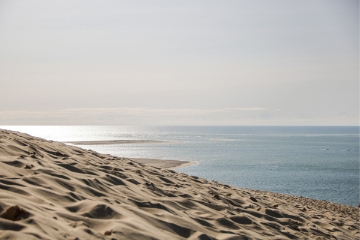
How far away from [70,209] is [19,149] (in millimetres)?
2834

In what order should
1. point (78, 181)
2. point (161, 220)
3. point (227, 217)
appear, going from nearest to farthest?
point (161, 220), point (78, 181), point (227, 217)

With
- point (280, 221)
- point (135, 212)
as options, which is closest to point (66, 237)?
point (135, 212)

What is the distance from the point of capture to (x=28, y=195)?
12.7 feet

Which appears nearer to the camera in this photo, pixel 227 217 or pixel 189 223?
pixel 189 223

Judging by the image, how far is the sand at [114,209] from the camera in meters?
3.33

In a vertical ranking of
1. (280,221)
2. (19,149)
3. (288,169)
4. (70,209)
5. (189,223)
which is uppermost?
(19,149)

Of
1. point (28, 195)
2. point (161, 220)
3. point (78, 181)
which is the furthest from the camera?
point (78, 181)

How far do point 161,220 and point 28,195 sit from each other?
145 cm

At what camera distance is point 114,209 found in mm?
4113

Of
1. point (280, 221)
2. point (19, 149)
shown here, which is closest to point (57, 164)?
point (19, 149)

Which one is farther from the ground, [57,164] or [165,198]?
[57,164]

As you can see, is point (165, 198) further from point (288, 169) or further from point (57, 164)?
point (288, 169)

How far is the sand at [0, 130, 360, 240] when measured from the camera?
3.33 m

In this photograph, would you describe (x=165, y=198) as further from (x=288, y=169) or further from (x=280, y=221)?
(x=288, y=169)
